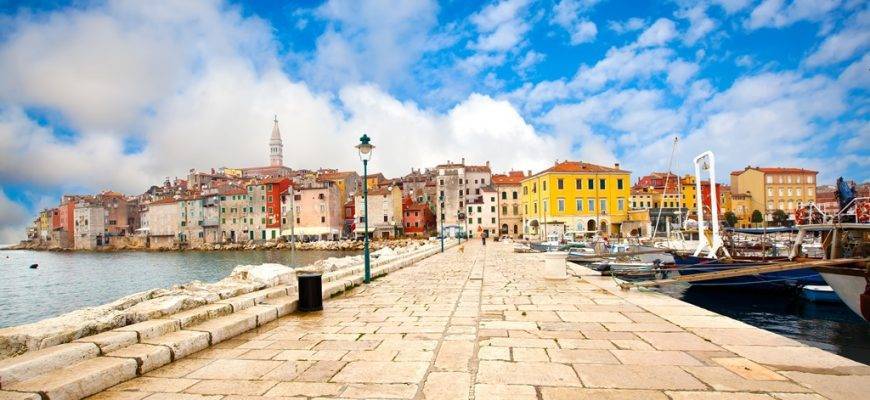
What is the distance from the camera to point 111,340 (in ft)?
16.8

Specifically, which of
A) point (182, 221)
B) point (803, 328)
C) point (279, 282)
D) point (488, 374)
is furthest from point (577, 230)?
point (182, 221)

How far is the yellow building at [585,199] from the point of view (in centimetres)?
6078

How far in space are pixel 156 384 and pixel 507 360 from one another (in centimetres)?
358

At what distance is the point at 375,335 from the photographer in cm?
651

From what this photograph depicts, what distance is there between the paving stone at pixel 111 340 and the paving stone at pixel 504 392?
399cm

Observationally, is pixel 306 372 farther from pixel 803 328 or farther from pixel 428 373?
pixel 803 328

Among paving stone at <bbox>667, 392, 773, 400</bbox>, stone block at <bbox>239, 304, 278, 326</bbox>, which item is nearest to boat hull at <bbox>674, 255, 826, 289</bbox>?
paving stone at <bbox>667, 392, 773, 400</bbox>

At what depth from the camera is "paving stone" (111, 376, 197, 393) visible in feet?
14.4

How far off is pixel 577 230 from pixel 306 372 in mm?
59302

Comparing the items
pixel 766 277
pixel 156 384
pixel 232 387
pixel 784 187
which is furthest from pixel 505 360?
pixel 784 187

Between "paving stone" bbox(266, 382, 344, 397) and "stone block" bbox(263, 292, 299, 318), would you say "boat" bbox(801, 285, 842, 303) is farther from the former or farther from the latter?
"paving stone" bbox(266, 382, 344, 397)

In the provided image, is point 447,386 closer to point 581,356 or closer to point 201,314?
point 581,356

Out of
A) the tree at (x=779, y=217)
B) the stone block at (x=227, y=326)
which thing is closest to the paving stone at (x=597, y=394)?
the stone block at (x=227, y=326)

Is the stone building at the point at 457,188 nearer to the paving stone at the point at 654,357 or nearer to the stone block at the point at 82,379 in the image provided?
the paving stone at the point at 654,357
